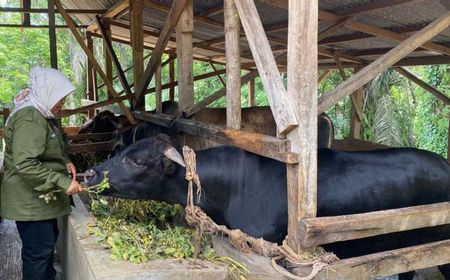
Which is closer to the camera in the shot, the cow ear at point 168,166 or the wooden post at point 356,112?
the cow ear at point 168,166

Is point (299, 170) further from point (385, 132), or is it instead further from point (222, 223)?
point (385, 132)

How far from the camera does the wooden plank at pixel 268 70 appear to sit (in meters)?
2.54

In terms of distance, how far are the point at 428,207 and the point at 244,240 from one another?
4.10 ft

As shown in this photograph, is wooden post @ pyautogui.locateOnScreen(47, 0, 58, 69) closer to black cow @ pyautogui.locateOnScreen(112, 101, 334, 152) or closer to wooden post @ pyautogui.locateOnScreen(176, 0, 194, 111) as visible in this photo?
black cow @ pyautogui.locateOnScreen(112, 101, 334, 152)

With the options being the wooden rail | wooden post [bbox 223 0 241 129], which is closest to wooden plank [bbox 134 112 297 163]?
wooden post [bbox 223 0 241 129]

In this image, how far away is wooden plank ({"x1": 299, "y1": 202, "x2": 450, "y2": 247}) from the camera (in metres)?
2.59

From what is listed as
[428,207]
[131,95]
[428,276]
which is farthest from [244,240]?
[131,95]

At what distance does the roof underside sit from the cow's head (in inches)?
99.1

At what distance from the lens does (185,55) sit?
14.8ft

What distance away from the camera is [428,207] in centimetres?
303

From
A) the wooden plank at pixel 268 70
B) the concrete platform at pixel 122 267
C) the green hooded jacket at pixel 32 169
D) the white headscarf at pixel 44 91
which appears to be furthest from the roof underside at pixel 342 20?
the concrete platform at pixel 122 267

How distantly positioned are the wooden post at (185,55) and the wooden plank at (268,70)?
144 centimetres

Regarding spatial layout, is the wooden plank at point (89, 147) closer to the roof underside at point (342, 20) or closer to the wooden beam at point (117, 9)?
the roof underside at point (342, 20)

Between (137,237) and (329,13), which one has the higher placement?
(329,13)
